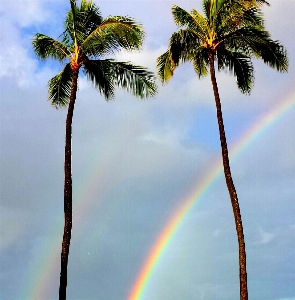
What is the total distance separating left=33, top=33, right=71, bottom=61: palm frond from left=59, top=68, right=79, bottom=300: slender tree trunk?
1438mm

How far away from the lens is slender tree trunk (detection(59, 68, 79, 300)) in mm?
24895

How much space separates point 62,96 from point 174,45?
6.67 m

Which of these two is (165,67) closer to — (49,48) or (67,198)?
(49,48)

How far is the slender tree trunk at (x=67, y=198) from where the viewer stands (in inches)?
980

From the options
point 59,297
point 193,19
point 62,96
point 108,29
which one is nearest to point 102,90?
point 62,96

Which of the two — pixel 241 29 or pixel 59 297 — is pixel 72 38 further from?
pixel 59 297

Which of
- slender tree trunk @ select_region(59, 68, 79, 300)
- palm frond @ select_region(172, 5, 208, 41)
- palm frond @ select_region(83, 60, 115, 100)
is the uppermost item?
palm frond @ select_region(172, 5, 208, 41)

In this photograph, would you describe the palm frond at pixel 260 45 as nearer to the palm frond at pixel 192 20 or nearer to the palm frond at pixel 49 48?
the palm frond at pixel 192 20

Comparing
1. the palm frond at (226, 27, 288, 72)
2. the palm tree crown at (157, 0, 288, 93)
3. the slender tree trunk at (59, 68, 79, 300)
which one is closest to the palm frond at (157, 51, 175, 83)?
the palm tree crown at (157, 0, 288, 93)

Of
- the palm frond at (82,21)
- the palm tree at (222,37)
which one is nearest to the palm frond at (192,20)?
the palm tree at (222,37)

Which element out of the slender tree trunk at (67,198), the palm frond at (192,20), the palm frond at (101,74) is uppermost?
the palm frond at (192,20)

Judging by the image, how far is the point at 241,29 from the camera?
30.9m

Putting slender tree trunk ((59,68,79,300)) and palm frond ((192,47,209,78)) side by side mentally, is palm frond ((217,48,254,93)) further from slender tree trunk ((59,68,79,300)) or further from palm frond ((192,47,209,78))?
slender tree trunk ((59,68,79,300))

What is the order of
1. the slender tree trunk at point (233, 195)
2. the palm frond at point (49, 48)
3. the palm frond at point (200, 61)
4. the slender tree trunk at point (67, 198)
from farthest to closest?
the palm frond at point (200, 61) → the palm frond at point (49, 48) → the slender tree trunk at point (233, 195) → the slender tree trunk at point (67, 198)
